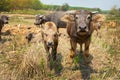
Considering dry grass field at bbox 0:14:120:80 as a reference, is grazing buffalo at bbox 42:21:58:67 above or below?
above

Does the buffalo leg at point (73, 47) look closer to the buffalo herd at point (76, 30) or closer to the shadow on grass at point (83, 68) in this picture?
the buffalo herd at point (76, 30)

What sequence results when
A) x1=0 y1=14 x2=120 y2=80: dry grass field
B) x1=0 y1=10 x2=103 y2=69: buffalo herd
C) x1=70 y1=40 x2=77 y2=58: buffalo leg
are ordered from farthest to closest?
x1=70 y1=40 x2=77 y2=58: buffalo leg < x1=0 y1=14 x2=120 y2=80: dry grass field < x1=0 y1=10 x2=103 y2=69: buffalo herd

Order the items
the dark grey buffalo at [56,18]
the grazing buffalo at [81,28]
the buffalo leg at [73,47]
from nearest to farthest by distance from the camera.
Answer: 1. the grazing buffalo at [81,28]
2. the buffalo leg at [73,47]
3. the dark grey buffalo at [56,18]

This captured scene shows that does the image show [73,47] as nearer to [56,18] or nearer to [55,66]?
[55,66]

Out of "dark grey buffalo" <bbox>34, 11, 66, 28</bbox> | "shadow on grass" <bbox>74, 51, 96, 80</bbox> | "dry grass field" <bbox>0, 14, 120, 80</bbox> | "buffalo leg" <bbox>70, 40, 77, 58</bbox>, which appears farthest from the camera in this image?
"dark grey buffalo" <bbox>34, 11, 66, 28</bbox>

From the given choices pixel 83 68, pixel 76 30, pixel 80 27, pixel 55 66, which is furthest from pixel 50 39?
pixel 83 68

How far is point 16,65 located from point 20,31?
7.07 m

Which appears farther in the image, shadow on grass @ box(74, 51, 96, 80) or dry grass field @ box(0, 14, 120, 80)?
shadow on grass @ box(74, 51, 96, 80)

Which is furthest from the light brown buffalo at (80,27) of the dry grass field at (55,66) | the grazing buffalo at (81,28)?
the dry grass field at (55,66)

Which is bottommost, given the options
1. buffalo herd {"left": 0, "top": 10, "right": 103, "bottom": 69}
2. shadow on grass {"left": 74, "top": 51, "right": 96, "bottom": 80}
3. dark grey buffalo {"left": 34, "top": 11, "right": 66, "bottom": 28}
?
shadow on grass {"left": 74, "top": 51, "right": 96, "bottom": 80}

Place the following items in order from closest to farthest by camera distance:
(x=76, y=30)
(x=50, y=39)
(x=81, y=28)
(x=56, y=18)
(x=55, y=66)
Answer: (x=81, y=28), (x=76, y=30), (x=50, y=39), (x=55, y=66), (x=56, y=18)

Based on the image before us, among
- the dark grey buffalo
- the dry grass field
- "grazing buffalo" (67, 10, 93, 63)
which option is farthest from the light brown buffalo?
the dark grey buffalo

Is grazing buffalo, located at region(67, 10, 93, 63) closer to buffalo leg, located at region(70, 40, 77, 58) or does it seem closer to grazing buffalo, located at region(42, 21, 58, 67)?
buffalo leg, located at region(70, 40, 77, 58)

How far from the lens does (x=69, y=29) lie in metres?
8.30
